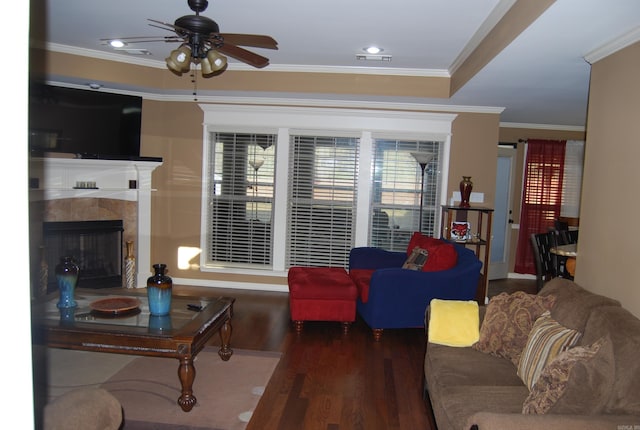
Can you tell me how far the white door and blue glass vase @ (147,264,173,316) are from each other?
5.51 metres

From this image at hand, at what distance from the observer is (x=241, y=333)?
4.54 metres

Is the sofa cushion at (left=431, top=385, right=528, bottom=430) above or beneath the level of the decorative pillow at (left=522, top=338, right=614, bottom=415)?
beneath

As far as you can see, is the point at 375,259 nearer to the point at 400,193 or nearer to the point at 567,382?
the point at 400,193

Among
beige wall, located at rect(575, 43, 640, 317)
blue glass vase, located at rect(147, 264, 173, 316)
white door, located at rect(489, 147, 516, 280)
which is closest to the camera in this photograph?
beige wall, located at rect(575, 43, 640, 317)

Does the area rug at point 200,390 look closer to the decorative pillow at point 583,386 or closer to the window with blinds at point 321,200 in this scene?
the decorative pillow at point 583,386

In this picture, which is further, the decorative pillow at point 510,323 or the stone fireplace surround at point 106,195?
the stone fireplace surround at point 106,195

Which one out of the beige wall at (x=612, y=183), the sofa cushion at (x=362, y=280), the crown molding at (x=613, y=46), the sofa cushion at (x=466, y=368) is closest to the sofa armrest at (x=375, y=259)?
the sofa cushion at (x=362, y=280)

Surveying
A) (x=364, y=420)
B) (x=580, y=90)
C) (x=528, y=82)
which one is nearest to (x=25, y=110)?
(x=364, y=420)

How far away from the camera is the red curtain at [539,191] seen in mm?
7160

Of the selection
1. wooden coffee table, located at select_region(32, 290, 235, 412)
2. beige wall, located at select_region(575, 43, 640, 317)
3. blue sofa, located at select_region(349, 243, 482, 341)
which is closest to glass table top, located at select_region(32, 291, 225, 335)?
wooden coffee table, located at select_region(32, 290, 235, 412)

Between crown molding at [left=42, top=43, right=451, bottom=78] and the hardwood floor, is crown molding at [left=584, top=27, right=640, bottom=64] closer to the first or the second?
crown molding at [left=42, top=43, right=451, bottom=78]

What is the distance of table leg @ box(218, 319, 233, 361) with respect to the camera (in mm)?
3811

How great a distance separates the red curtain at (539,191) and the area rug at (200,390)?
5.02 metres

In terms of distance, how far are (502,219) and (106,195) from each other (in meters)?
5.81
